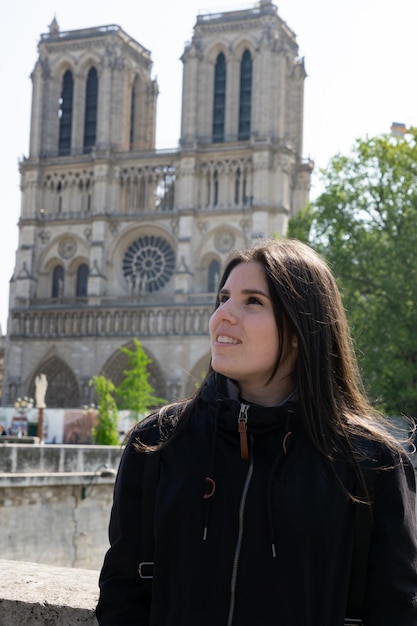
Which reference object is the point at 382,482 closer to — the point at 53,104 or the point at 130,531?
the point at 130,531

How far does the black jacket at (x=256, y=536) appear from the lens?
6.99 ft

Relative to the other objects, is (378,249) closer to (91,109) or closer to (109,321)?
(109,321)

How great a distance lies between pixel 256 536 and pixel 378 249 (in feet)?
73.6

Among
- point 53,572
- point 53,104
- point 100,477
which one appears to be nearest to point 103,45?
point 53,104

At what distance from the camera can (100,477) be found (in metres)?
17.2

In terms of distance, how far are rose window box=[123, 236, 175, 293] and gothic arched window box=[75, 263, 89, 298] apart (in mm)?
2282

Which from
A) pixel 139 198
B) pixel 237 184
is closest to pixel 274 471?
pixel 237 184

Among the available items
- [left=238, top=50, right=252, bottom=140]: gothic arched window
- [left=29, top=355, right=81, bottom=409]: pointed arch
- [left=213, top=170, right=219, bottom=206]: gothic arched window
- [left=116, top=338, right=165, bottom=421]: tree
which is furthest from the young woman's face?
[left=238, top=50, right=252, bottom=140]: gothic arched window

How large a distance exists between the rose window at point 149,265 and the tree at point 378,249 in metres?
20.9

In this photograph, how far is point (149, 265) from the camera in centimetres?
4809

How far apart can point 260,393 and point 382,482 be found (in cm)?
40

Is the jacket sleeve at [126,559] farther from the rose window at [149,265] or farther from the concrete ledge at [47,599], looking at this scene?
the rose window at [149,265]

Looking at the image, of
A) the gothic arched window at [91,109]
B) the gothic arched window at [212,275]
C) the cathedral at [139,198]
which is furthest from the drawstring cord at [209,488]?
the gothic arched window at [91,109]

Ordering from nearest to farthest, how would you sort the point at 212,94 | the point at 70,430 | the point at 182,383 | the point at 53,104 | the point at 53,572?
the point at 53,572
the point at 70,430
the point at 182,383
the point at 212,94
the point at 53,104
